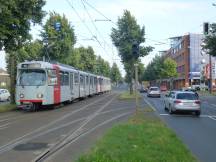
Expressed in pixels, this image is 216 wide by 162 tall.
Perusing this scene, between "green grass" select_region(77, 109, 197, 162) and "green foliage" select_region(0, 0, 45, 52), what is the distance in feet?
41.1

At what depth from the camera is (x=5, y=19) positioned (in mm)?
25344

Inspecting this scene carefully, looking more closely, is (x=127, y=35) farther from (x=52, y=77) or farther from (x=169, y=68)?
(x=169, y=68)

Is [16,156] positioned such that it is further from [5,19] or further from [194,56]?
[194,56]

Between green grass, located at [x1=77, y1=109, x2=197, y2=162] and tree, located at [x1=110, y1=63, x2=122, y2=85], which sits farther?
tree, located at [x1=110, y1=63, x2=122, y2=85]

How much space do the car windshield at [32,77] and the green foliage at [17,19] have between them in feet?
6.82

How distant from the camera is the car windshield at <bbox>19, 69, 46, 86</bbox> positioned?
95.1 ft

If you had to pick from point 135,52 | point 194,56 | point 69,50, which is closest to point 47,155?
point 135,52

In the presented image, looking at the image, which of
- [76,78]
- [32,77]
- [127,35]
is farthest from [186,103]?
[127,35]

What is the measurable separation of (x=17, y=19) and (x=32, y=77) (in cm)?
448

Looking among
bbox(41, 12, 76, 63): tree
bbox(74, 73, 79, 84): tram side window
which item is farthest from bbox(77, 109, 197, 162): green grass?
bbox(41, 12, 76, 63): tree

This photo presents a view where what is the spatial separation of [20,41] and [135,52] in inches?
353

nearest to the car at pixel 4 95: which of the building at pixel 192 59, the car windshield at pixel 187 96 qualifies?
the car windshield at pixel 187 96

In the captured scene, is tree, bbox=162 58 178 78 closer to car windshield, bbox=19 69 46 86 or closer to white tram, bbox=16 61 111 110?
white tram, bbox=16 61 111 110

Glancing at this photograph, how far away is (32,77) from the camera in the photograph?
95.7 feet
